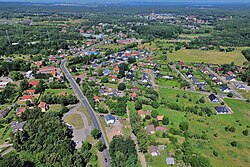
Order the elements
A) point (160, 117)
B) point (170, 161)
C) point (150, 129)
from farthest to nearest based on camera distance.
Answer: point (160, 117)
point (150, 129)
point (170, 161)

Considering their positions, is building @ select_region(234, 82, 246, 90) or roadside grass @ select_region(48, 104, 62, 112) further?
building @ select_region(234, 82, 246, 90)

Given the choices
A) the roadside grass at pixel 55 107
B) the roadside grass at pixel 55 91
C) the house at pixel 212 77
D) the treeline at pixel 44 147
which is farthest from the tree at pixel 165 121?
the house at pixel 212 77

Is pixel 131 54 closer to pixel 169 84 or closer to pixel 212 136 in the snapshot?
pixel 169 84

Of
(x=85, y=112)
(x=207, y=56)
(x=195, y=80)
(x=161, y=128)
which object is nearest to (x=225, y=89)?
(x=195, y=80)

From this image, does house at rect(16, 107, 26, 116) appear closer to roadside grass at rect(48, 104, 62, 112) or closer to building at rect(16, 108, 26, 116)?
building at rect(16, 108, 26, 116)

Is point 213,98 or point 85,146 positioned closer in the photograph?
point 85,146

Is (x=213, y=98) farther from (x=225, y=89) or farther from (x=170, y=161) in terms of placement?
(x=170, y=161)

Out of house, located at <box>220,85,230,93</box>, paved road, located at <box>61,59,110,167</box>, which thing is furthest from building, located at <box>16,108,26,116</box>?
house, located at <box>220,85,230,93</box>
